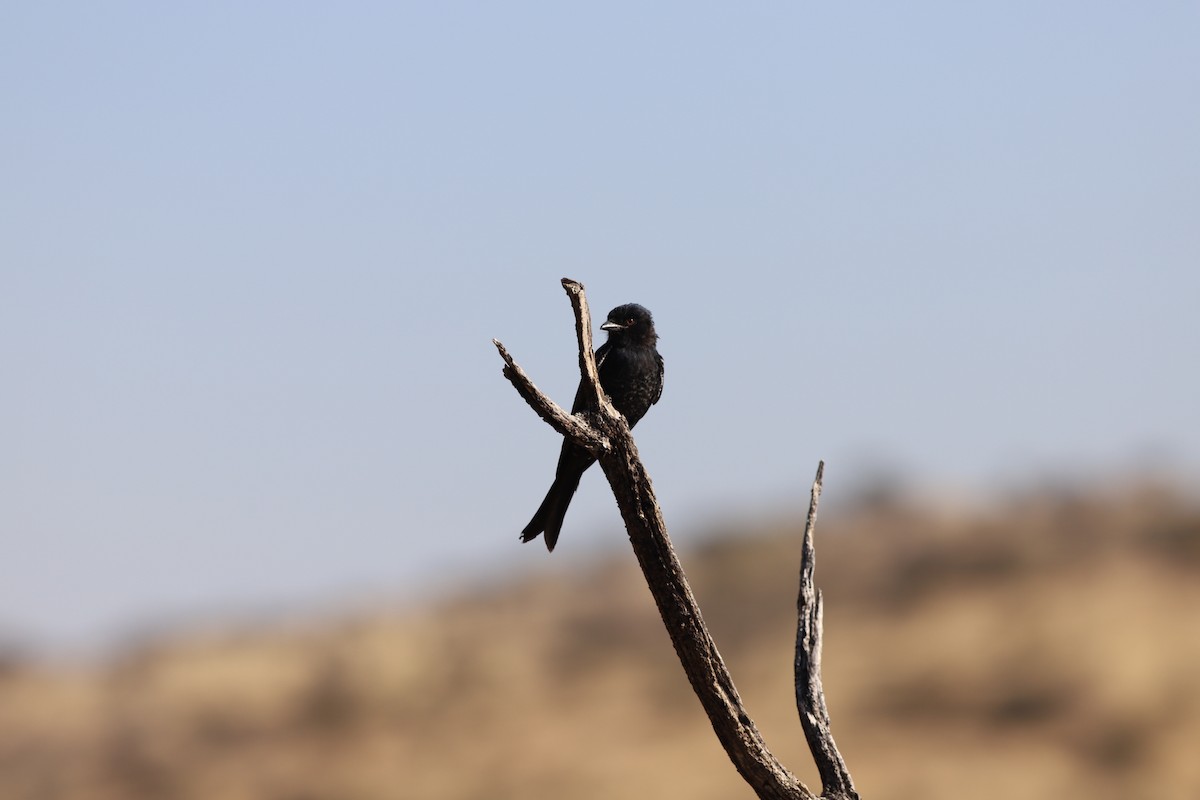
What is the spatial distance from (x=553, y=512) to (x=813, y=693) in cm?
162

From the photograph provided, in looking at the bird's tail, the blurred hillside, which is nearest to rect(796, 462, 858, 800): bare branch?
the bird's tail

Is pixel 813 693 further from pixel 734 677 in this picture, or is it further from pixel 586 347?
pixel 734 677

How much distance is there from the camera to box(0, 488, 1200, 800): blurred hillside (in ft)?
90.2

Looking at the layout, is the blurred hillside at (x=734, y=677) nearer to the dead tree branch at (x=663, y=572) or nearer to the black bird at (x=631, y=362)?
the black bird at (x=631, y=362)

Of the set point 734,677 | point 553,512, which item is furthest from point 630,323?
point 734,677

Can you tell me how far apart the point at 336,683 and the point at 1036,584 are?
52.2 feet

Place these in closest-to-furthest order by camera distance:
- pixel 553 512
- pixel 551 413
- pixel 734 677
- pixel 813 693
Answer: pixel 551 413 → pixel 813 693 → pixel 553 512 → pixel 734 677

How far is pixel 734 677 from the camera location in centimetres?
2764

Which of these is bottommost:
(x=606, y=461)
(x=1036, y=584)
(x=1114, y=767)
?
(x=1114, y=767)

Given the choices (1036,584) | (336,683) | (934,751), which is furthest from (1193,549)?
(336,683)

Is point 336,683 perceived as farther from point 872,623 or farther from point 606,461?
point 606,461

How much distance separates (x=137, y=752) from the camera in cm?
3206

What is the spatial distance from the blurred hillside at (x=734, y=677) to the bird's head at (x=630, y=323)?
19034mm

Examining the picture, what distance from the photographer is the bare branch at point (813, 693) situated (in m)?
6.59
